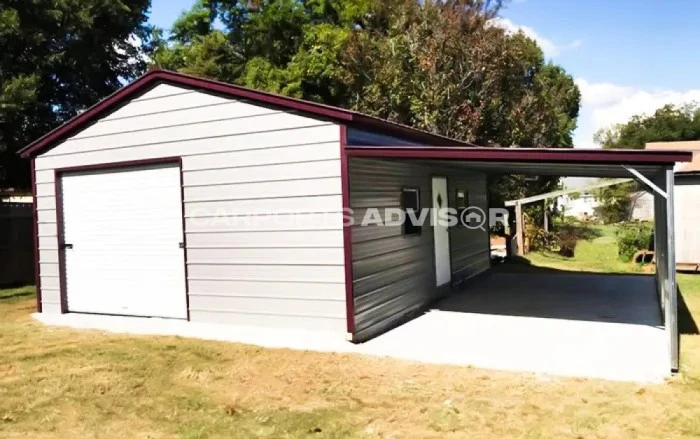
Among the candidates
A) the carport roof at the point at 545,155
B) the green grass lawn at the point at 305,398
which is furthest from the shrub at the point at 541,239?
the carport roof at the point at 545,155

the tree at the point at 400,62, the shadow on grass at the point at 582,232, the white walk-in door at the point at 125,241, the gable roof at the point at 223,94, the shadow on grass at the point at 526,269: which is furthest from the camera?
the shadow on grass at the point at 582,232

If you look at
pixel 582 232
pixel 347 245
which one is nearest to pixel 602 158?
pixel 347 245

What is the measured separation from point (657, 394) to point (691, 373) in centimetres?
87

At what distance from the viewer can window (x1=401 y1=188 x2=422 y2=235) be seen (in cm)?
925

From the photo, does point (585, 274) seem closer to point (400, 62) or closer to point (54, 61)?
point (400, 62)

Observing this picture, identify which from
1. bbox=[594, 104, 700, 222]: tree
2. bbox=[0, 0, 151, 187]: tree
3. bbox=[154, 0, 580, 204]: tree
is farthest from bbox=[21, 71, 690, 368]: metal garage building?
bbox=[594, 104, 700, 222]: tree

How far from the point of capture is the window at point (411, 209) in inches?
364

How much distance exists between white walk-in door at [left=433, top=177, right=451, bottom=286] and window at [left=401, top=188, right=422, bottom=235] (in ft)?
3.02

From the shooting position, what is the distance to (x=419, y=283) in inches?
382

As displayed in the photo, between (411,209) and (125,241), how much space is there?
15.3 feet

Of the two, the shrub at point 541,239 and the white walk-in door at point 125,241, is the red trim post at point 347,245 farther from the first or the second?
the shrub at point 541,239

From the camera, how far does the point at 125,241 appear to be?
949 centimetres

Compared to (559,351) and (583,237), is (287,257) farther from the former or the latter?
(583,237)

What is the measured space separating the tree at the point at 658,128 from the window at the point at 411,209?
4771 centimetres
